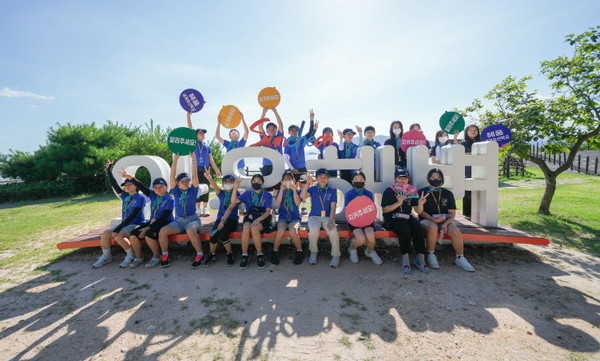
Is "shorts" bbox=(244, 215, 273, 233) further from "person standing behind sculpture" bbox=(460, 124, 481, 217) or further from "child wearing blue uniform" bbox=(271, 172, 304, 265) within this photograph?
"person standing behind sculpture" bbox=(460, 124, 481, 217)

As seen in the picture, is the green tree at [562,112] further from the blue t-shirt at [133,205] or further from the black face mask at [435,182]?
the blue t-shirt at [133,205]

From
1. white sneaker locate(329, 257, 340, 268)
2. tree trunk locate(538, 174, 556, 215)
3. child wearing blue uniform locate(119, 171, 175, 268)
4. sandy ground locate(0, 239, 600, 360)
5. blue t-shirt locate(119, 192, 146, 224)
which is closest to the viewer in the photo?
sandy ground locate(0, 239, 600, 360)

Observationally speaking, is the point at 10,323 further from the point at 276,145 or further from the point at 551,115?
the point at 551,115

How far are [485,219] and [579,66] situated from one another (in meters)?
4.75

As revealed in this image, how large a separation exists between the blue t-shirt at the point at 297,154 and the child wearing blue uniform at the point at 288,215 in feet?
4.89

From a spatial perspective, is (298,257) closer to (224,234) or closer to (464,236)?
(224,234)

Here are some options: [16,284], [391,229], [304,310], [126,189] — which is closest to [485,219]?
[391,229]

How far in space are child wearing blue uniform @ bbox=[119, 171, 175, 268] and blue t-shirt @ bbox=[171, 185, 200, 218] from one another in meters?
0.11

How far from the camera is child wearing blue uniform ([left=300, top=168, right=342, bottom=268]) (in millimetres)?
4594

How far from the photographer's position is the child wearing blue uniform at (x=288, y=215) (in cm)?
467

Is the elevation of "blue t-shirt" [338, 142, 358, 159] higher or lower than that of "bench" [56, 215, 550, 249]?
higher

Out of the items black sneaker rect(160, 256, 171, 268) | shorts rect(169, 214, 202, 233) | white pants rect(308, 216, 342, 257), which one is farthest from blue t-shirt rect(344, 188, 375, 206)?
black sneaker rect(160, 256, 171, 268)

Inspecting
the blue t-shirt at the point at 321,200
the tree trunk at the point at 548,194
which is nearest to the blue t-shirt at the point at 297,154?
the blue t-shirt at the point at 321,200

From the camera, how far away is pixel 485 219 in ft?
16.9
